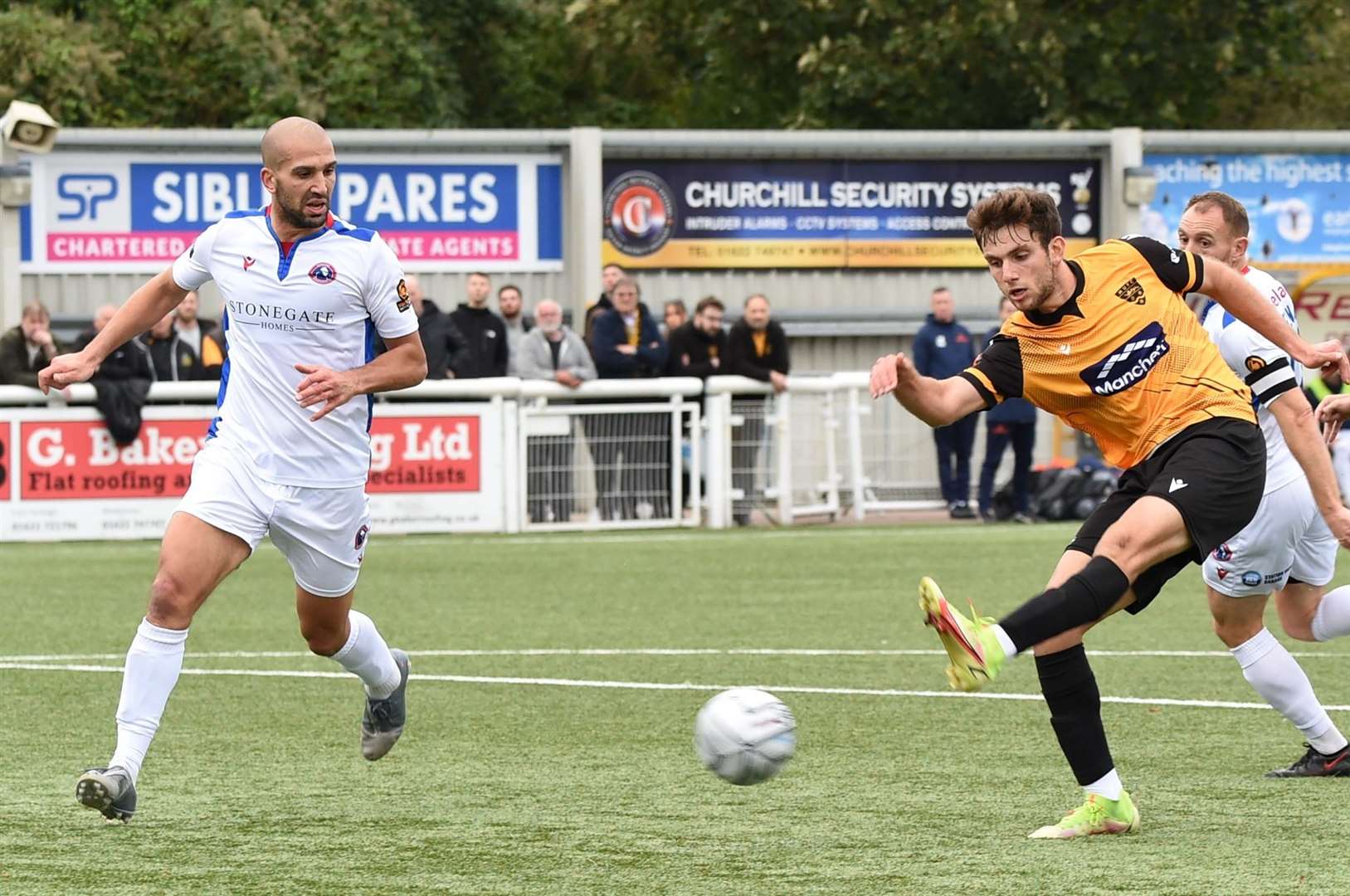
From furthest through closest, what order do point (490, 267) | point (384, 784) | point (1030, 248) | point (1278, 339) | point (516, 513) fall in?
point (490, 267) → point (516, 513) → point (384, 784) → point (1278, 339) → point (1030, 248)

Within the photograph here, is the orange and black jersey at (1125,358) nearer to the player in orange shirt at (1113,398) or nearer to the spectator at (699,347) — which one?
the player in orange shirt at (1113,398)

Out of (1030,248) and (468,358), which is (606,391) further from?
(1030,248)

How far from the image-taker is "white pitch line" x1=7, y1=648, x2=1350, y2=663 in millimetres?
10883

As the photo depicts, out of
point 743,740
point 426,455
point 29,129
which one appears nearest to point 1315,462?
point 743,740

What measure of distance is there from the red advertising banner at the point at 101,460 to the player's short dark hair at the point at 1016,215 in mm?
12316

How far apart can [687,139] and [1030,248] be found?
1734 centimetres

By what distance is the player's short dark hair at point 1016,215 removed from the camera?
6.19m

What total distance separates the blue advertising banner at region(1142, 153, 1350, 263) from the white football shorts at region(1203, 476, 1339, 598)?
17203 mm

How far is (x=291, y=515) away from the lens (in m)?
7.17

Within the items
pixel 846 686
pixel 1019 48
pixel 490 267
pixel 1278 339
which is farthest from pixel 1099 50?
pixel 1278 339

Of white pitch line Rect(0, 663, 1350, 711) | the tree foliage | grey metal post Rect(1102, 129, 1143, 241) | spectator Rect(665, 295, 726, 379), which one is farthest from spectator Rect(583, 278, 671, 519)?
the tree foliage

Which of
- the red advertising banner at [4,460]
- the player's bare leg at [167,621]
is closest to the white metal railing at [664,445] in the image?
the red advertising banner at [4,460]

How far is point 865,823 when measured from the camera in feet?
21.5

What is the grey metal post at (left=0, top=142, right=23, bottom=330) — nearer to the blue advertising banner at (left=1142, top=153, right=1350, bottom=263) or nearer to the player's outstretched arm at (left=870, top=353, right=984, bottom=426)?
the blue advertising banner at (left=1142, top=153, right=1350, bottom=263)
